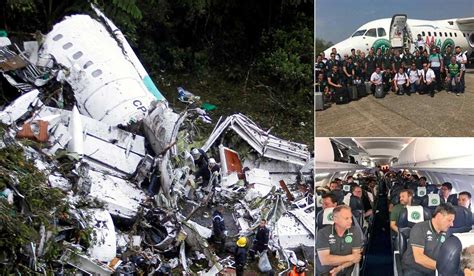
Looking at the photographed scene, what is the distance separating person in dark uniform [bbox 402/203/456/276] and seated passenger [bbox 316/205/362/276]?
311mm

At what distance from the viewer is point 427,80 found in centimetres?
402

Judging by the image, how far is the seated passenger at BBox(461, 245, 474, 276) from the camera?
380 centimetres

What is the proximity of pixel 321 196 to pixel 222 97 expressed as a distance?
8.98 meters

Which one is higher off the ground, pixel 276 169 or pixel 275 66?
pixel 275 66

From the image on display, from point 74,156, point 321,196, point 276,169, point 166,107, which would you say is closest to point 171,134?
point 166,107

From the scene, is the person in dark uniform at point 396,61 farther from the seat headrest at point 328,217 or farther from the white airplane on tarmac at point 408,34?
the seat headrest at point 328,217

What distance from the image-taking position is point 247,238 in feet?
25.3

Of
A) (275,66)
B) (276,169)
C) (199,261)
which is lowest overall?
(199,261)

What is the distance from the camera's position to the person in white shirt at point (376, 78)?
4031 millimetres

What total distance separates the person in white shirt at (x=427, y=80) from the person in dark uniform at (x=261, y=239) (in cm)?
386

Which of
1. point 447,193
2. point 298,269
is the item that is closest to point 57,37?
point 298,269

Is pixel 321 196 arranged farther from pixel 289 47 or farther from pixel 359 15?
pixel 289 47

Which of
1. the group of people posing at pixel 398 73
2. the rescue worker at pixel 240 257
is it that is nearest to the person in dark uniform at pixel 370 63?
the group of people posing at pixel 398 73

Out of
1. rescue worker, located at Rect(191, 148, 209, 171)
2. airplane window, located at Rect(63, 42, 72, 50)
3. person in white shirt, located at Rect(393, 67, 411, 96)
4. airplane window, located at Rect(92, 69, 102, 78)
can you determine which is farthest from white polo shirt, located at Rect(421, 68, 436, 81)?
airplane window, located at Rect(63, 42, 72, 50)
